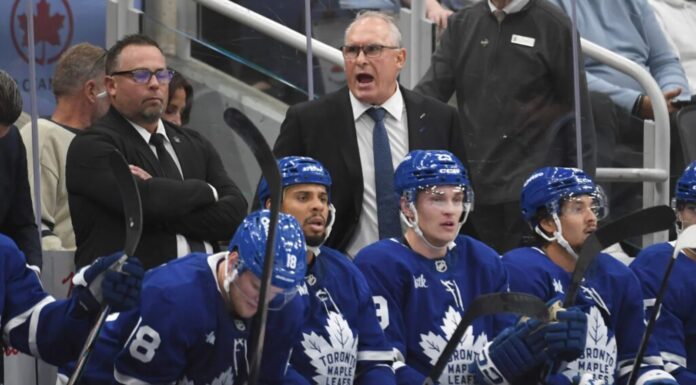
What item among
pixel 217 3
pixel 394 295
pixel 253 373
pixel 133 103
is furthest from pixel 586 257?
pixel 217 3

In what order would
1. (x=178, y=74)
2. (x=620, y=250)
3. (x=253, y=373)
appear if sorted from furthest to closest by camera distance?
(x=620, y=250) → (x=178, y=74) → (x=253, y=373)

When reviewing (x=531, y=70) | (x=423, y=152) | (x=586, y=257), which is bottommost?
(x=586, y=257)

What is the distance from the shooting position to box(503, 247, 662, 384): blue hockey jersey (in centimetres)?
499

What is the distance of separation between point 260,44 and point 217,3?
0.19 meters

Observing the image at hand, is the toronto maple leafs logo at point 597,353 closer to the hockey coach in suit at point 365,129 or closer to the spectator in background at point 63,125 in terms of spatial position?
the hockey coach in suit at point 365,129

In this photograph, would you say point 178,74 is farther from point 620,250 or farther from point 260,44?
point 620,250

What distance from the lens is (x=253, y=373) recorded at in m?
4.08

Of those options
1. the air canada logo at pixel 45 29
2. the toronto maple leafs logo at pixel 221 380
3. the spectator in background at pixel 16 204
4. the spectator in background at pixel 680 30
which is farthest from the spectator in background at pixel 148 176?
the spectator in background at pixel 680 30

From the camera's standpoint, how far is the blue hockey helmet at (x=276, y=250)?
13.3ft

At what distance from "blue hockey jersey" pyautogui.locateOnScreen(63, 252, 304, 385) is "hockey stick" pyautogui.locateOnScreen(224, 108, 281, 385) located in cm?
13

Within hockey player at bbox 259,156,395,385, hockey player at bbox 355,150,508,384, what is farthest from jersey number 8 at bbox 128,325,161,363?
hockey player at bbox 355,150,508,384

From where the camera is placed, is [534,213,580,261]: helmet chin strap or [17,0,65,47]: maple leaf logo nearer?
[534,213,580,261]: helmet chin strap

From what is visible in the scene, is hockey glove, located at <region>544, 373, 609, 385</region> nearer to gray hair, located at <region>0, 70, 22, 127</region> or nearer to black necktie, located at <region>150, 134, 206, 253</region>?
black necktie, located at <region>150, 134, 206, 253</region>

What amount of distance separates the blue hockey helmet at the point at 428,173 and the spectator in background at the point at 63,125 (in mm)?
971
